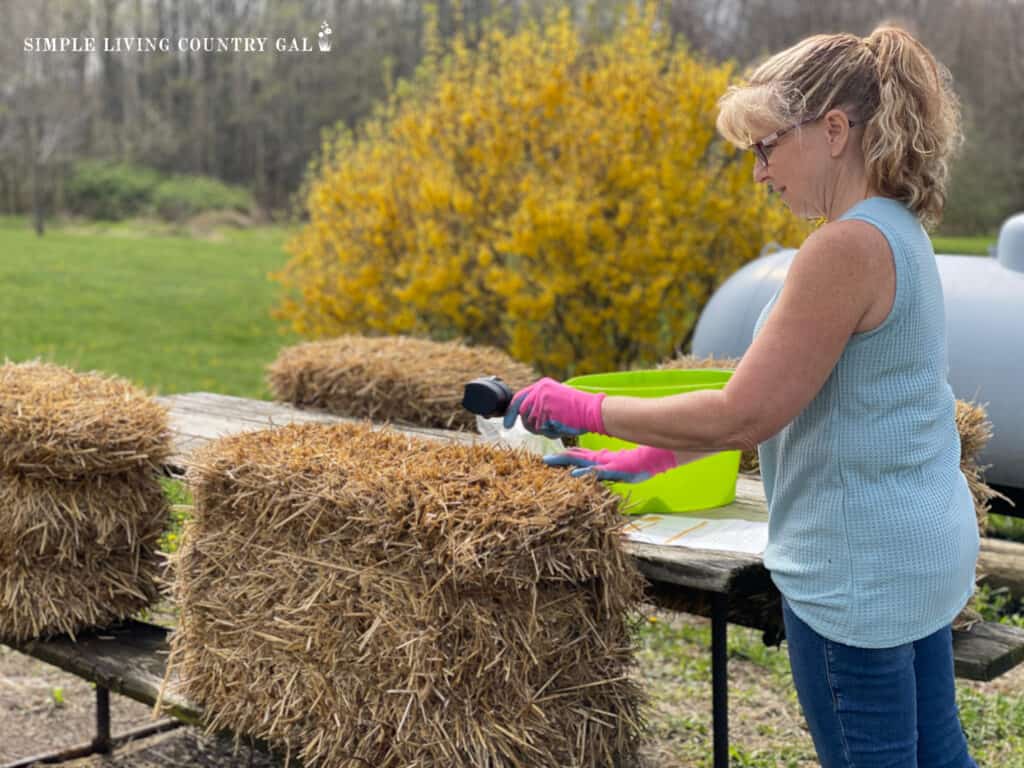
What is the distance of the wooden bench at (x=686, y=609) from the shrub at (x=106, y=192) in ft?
84.9

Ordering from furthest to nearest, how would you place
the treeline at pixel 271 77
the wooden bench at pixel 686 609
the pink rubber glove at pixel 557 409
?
1. the treeline at pixel 271 77
2. the wooden bench at pixel 686 609
3. the pink rubber glove at pixel 557 409

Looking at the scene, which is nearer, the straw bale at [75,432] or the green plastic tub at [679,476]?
the green plastic tub at [679,476]

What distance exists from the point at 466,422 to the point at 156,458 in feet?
3.55

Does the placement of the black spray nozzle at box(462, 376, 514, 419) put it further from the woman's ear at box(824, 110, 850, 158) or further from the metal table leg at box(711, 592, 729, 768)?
the metal table leg at box(711, 592, 729, 768)

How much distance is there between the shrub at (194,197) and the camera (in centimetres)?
2856

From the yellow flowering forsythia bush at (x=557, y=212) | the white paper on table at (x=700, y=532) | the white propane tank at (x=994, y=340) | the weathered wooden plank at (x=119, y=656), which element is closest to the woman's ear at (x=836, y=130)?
the white paper on table at (x=700, y=532)

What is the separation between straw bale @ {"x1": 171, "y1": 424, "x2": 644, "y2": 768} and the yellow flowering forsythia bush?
4580mm

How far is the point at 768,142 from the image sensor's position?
177cm

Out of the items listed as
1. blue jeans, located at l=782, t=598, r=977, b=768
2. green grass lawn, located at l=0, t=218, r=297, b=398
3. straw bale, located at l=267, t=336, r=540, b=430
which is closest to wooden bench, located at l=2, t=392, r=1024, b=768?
straw bale, located at l=267, t=336, r=540, b=430

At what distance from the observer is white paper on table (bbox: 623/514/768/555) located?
2338mm

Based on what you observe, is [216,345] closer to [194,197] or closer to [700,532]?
[700,532]

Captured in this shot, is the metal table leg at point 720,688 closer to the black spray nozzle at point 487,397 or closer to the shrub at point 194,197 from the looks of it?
the black spray nozzle at point 487,397

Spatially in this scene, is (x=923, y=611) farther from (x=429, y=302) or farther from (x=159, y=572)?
(x=429, y=302)

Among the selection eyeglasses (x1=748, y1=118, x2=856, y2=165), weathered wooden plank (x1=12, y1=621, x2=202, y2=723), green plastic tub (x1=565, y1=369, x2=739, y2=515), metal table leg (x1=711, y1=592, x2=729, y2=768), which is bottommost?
weathered wooden plank (x1=12, y1=621, x2=202, y2=723)
